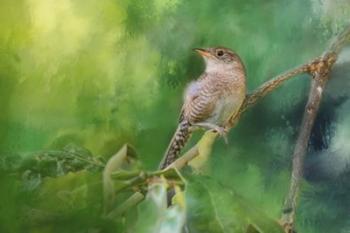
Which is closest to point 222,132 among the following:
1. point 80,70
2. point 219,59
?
point 219,59

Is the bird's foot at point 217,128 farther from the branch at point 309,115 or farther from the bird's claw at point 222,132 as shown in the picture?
the branch at point 309,115

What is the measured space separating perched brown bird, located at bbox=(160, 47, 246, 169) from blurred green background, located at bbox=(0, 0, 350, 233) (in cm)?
1

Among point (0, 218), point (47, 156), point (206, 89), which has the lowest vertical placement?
point (0, 218)

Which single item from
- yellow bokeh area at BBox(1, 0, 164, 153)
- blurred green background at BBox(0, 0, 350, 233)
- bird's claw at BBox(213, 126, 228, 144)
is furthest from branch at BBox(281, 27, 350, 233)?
yellow bokeh area at BBox(1, 0, 164, 153)

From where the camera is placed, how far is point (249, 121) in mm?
1196

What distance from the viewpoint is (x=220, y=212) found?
1147 mm

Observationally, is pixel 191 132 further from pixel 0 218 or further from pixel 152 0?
pixel 0 218

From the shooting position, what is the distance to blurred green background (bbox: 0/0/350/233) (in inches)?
46.4

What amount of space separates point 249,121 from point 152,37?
8.4 inches

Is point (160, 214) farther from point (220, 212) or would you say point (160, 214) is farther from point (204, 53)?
point (204, 53)

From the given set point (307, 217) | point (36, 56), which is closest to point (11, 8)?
point (36, 56)

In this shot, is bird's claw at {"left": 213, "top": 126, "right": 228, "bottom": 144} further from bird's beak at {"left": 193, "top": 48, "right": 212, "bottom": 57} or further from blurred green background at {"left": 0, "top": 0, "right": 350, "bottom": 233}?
bird's beak at {"left": 193, "top": 48, "right": 212, "bottom": 57}

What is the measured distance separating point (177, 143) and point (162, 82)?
105 millimetres

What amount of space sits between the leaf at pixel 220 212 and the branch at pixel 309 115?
0.10 ft
